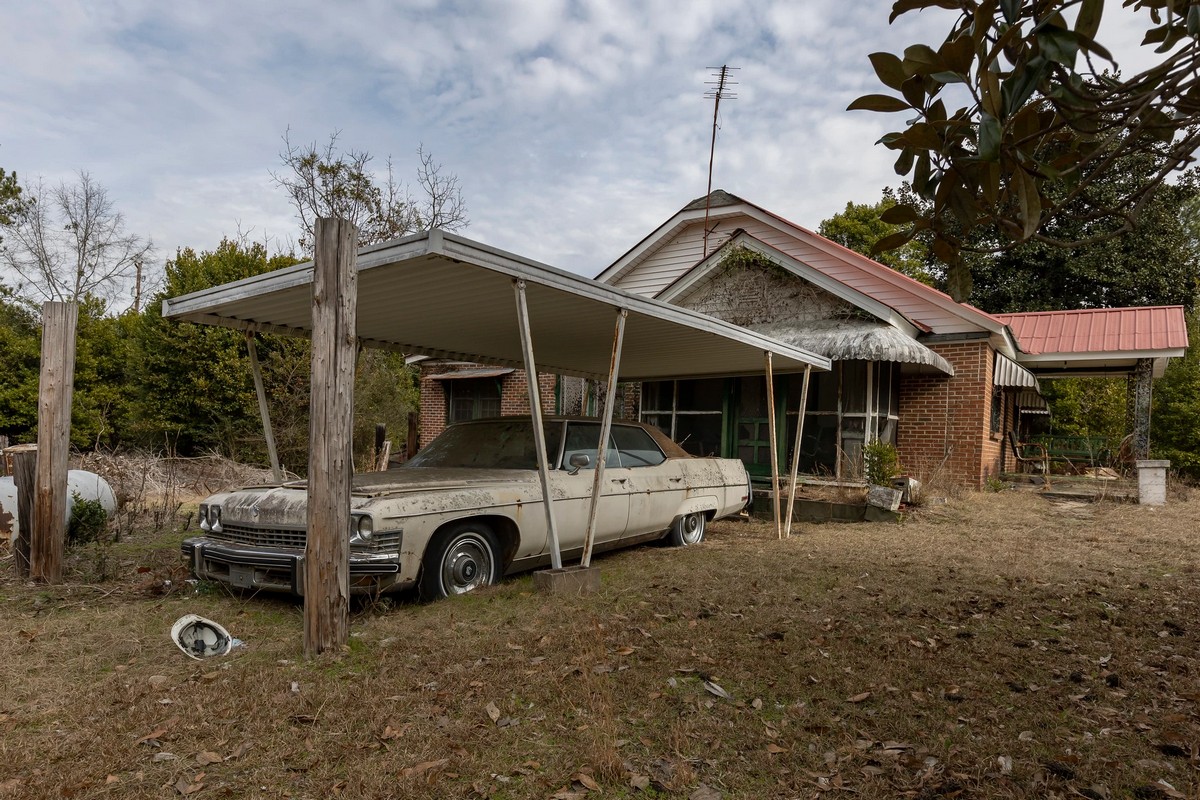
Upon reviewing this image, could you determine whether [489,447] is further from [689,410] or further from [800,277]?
[800,277]

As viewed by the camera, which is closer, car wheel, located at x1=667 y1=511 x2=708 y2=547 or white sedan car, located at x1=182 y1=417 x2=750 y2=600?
white sedan car, located at x1=182 y1=417 x2=750 y2=600

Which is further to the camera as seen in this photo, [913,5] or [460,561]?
[460,561]

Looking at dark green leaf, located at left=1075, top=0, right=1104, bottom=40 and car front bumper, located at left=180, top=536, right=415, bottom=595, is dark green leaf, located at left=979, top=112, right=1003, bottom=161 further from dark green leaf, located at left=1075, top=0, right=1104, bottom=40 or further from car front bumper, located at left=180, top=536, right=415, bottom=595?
car front bumper, located at left=180, top=536, right=415, bottom=595

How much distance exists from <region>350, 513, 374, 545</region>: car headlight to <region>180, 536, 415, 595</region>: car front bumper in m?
A: 0.08

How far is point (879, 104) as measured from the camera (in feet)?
9.59

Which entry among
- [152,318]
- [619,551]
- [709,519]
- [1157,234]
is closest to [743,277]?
[709,519]

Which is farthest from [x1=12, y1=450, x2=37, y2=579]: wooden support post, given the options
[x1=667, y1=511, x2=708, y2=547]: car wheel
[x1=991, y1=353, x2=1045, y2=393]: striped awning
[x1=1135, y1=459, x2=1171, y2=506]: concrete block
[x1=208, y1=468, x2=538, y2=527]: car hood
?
[x1=1135, y1=459, x2=1171, y2=506]: concrete block

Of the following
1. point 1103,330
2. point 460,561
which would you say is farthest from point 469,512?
point 1103,330

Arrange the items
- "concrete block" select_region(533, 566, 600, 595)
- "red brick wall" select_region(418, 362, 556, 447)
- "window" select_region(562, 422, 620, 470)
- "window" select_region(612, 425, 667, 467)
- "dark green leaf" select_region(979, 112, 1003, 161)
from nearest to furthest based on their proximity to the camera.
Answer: "dark green leaf" select_region(979, 112, 1003, 161) → "concrete block" select_region(533, 566, 600, 595) → "window" select_region(562, 422, 620, 470) → "window" select_region(612, 425, 667, 467) → "red brick wall" select_region(418, 362, 556, 447)

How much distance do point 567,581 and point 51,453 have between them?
4283 millimetres

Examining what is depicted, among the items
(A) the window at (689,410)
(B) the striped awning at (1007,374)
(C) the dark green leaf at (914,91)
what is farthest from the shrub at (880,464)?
(C) the dark green leaf at (914,91)

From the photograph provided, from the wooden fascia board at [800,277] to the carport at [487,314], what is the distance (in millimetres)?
3088

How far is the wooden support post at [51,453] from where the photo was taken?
606 centimetres

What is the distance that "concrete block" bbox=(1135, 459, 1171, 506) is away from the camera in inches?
473
